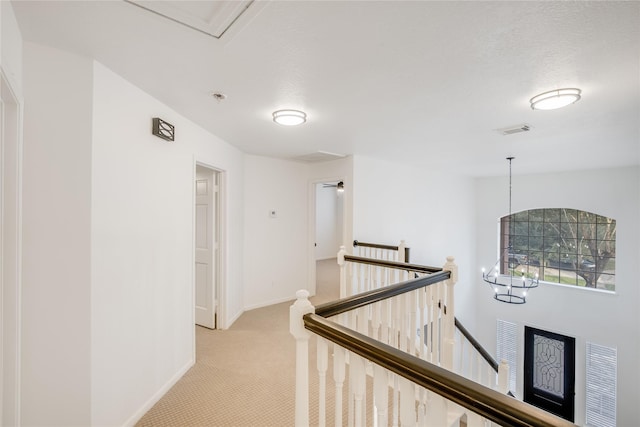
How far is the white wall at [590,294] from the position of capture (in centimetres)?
505

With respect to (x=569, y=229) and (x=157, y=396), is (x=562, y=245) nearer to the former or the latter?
(x=569, y=229)

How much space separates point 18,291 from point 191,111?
1.71 meters

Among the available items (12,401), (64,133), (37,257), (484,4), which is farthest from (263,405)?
(484,4)

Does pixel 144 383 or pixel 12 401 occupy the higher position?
pixel 12 401

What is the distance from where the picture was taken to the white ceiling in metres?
1.28

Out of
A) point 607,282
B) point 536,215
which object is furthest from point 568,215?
point 607,282

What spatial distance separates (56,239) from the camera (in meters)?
1.58

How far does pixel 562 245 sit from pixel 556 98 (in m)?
5.44

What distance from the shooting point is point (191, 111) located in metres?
2.50

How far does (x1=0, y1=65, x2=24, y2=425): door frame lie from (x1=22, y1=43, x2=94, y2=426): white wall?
98 mm

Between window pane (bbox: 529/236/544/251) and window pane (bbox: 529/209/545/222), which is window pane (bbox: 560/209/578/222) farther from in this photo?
window pane (bbox: 529/236/544/251)

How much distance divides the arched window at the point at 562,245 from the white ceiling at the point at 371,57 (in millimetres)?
3568

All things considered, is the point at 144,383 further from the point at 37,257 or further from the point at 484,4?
the point at 484,4

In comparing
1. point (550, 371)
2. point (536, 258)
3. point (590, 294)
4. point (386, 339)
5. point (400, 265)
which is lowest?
point (550, 371)
